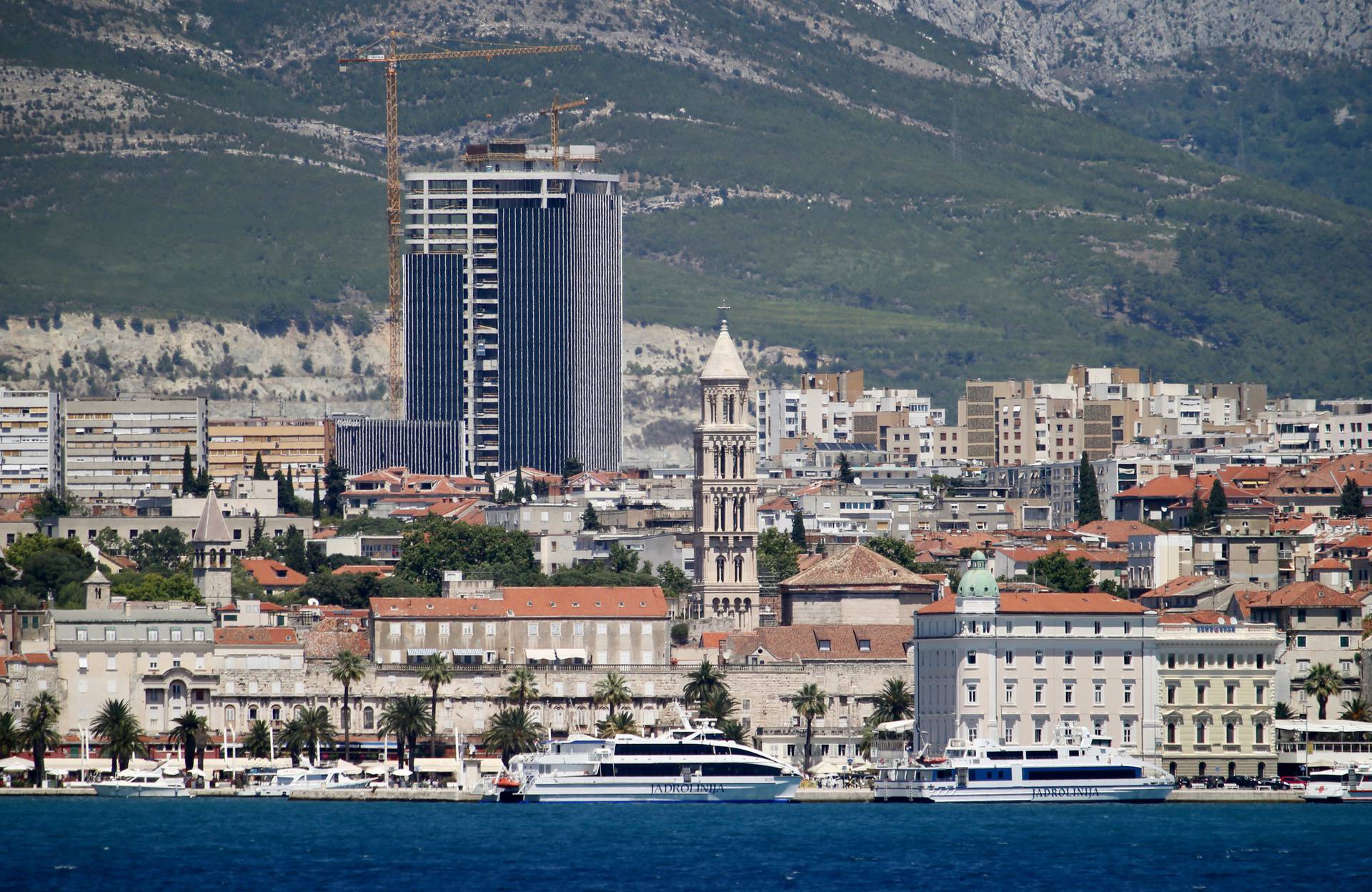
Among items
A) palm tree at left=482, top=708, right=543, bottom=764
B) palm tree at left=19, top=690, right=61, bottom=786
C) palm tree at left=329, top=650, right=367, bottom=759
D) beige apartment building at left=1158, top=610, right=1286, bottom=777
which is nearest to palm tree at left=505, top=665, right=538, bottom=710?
palm tree at left=482, top=708, right=543, bottom=764

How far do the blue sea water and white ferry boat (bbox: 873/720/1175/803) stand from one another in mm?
696

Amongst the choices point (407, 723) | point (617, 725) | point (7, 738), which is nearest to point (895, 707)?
point (617, 725)

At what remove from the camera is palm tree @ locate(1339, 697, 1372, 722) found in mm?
166125

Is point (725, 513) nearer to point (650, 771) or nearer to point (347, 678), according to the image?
point (347, 678)

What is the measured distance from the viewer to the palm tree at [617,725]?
165375mm

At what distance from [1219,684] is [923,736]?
43.8 feet

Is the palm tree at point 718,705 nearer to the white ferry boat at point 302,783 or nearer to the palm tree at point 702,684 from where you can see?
the palm tree at point 702,684

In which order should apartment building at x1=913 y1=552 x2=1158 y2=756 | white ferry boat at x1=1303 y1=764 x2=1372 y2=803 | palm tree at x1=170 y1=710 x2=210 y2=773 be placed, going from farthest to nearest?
palm tree at x1=170 y1=710 x2=210 y2=773, apartment building at x1=913 y1=552 x2=1158 y2=756, white ferry boat at x1=1303 y1=764 x2=1372 y2=803

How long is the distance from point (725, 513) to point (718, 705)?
28634 millimetres

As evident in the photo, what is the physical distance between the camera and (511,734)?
16488cm

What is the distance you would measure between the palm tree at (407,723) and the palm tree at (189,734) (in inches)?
326

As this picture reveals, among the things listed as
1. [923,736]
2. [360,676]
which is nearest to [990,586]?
[923,736]

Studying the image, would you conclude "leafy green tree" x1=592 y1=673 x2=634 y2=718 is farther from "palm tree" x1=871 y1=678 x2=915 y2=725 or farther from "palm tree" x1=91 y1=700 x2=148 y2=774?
"palm tree" x1=91 y1=700 x2=148 y2=774

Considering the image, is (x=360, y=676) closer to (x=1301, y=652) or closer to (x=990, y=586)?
(x=990, y=586)
